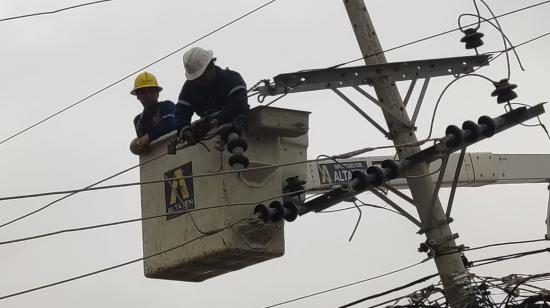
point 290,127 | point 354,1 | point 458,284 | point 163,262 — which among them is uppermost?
point 354,1

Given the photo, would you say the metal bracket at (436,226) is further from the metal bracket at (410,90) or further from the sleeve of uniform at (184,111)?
the sleeve of uniform at (184,111)

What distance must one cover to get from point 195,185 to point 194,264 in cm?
68

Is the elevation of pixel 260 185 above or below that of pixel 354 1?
below

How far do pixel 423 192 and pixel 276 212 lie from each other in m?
1.33

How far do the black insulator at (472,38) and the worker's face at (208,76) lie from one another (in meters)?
2.13

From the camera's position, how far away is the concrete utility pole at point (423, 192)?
10832 millimetres

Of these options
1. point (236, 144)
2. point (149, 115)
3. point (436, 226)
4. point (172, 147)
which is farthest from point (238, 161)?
point (436, 226)

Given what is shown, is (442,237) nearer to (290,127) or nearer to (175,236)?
(290,127)

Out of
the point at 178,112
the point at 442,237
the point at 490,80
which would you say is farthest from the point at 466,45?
the point at 178,112

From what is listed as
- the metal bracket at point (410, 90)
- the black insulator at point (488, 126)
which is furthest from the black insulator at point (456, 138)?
the metal bracket at point (410, 90)

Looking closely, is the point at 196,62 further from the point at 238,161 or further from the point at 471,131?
the point at 471,131

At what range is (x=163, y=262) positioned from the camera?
11.1 metres

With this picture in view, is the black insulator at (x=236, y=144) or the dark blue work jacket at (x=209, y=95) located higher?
the dark blue work jacket at (x=209, y=95)

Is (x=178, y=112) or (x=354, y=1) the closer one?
(x=178, y=112)
